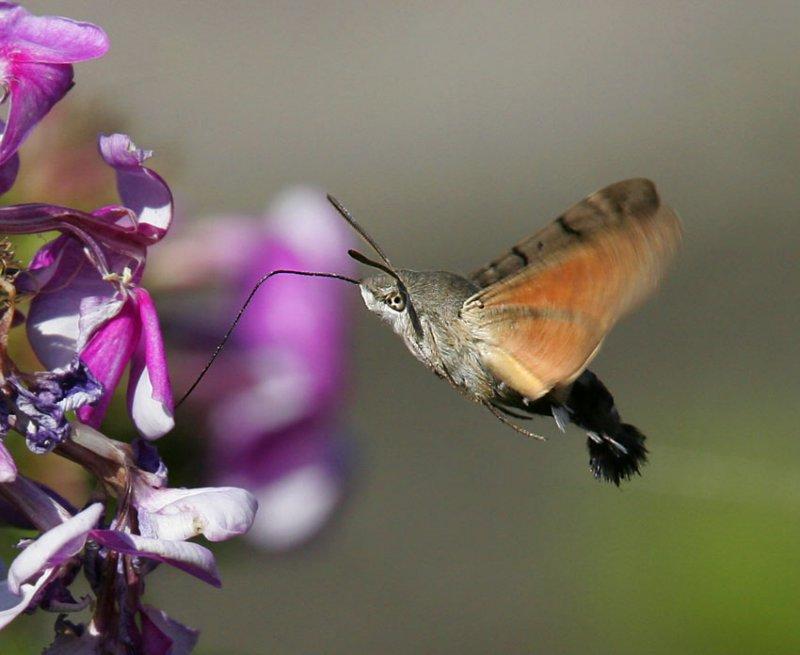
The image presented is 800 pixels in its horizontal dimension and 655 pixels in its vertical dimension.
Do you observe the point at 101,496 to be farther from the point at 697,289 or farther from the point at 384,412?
the point at 697,289

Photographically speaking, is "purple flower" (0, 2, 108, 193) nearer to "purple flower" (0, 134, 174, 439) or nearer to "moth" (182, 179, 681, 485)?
"purple flower" (0, 134, 174, 439)

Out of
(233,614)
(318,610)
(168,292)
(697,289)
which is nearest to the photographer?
(168,292)

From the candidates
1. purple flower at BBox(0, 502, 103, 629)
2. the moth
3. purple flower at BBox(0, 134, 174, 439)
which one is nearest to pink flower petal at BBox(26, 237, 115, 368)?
purple flower at BBox(0, 134, 174, 439)

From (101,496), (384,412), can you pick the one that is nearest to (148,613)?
(101,496)

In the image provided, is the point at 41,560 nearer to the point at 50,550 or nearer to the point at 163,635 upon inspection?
the point at 50,550

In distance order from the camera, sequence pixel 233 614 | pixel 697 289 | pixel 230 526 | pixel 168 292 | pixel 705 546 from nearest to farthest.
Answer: pixel 230 526
pixel 168 292
pixel 705 546
pixel 233 614
pixel 697 289

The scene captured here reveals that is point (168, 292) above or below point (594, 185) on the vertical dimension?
above

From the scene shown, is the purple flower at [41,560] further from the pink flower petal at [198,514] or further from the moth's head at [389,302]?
the moth's head at [389,302]
